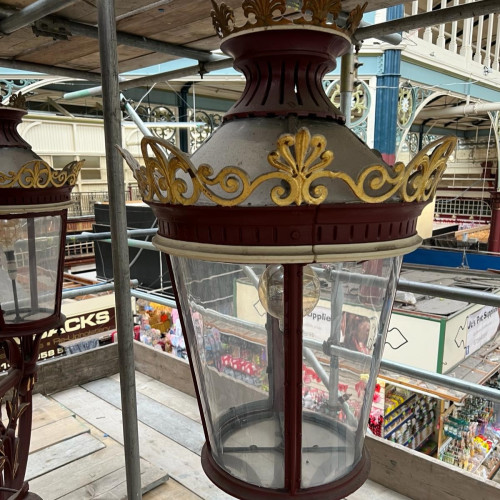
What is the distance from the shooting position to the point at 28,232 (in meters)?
1.44

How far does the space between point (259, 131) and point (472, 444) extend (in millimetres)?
5413

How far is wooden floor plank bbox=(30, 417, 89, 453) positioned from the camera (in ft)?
6.36

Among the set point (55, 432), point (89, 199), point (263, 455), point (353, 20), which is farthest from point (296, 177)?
point (89, 199)

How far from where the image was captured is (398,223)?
0.63 meters

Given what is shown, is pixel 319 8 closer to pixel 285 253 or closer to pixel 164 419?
pixel 285 253

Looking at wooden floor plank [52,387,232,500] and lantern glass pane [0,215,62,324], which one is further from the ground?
lantern glass pane [0,215,62,324]

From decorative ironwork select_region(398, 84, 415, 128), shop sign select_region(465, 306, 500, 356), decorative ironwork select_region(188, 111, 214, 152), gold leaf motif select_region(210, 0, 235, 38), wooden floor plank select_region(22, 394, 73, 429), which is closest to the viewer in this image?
gold leaf motif select_region(210, 0, 235, 38)

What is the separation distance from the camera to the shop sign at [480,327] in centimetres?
452

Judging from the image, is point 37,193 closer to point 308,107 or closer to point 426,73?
point 308,107

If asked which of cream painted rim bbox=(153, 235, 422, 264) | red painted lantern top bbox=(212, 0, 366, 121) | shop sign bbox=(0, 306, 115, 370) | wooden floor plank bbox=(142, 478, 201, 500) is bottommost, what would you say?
shop sign bbox=(0, 306, 115, 370)

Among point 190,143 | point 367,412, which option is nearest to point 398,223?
point 367,412

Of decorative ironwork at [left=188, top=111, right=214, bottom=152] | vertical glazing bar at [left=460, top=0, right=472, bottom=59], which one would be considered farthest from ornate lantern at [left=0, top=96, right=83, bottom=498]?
decorative ironwork at [left=188, top=111, right=214, bottom=152]

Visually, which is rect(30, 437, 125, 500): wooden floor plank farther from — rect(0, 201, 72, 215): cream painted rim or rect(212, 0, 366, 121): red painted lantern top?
rect(212, 0, 366, 121): red painted lantern top

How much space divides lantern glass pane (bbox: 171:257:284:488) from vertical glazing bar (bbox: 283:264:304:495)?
0.13 ft
